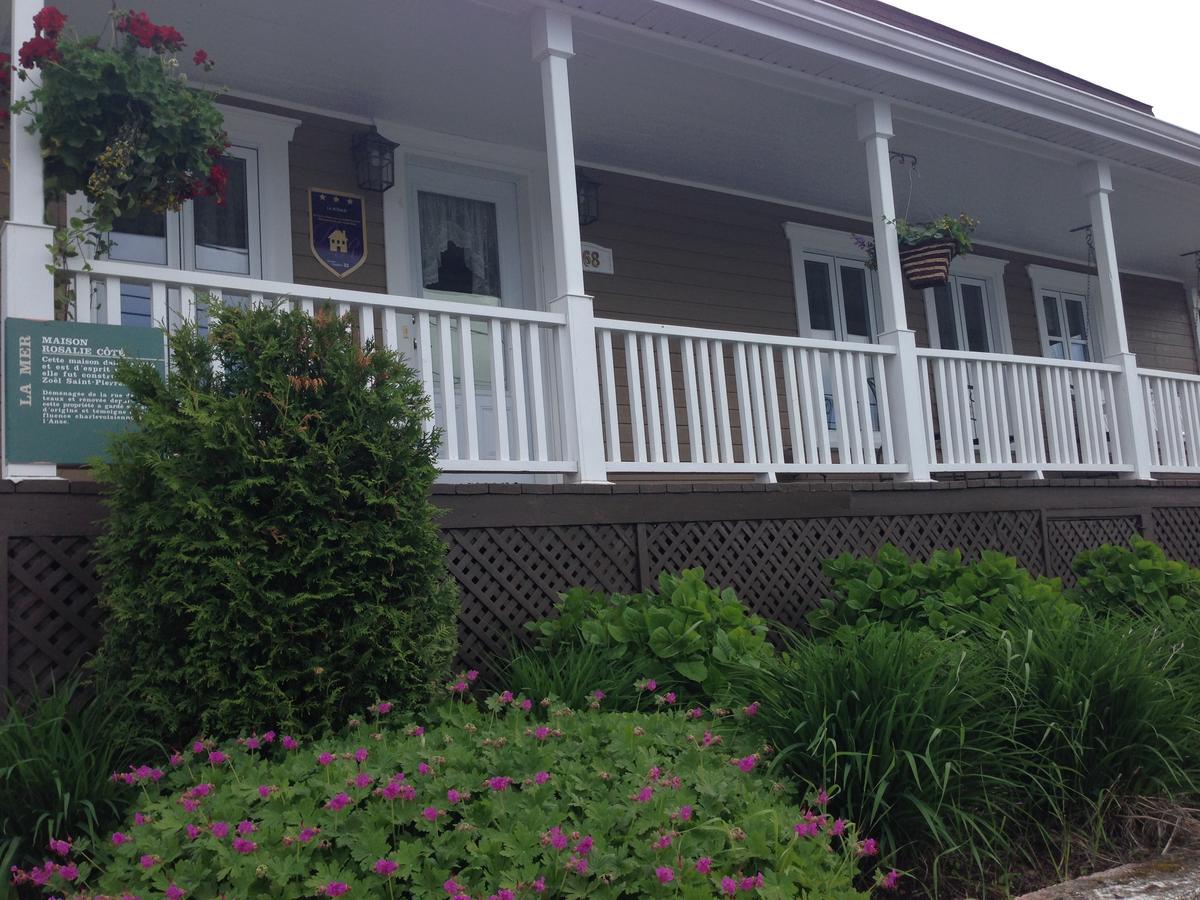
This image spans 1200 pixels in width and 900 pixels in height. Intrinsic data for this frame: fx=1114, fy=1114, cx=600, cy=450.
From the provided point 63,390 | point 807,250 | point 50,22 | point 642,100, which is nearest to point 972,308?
point 807,250

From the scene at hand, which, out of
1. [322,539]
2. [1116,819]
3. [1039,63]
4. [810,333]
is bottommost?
[1116,819]

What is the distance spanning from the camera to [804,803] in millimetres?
3576

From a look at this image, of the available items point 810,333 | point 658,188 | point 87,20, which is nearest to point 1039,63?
point 810,333

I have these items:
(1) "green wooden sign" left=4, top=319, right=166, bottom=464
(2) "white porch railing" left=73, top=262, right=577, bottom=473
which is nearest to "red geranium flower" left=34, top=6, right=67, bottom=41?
(2) "white porch railing" left=73, top=262, right=577, bottom=473

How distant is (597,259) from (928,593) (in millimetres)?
3934

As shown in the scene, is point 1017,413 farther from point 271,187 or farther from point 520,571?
point 271,187

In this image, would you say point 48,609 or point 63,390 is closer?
point 48,609

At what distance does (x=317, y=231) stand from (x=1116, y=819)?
5.67m

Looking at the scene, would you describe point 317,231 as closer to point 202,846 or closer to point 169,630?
point 169,630

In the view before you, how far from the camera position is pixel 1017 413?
7.96 meters

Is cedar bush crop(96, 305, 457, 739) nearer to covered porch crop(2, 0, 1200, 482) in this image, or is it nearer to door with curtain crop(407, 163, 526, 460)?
covered porch crop(2, 0, 1200, 482)

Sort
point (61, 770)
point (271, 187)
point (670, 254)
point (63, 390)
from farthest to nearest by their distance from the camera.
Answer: point (670, 254), point (271, 187), point (63, 390), point (61, 770)

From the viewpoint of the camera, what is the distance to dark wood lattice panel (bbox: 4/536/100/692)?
163 inches

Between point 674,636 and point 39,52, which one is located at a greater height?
point 39,52
